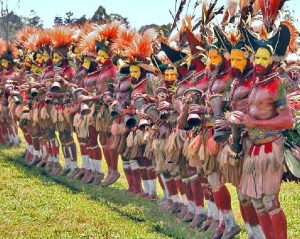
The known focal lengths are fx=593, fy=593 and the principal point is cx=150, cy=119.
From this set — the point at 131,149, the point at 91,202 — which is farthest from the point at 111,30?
the point at 91,202

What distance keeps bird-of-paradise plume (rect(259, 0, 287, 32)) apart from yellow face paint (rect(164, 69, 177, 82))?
181 cm

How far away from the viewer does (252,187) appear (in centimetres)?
503

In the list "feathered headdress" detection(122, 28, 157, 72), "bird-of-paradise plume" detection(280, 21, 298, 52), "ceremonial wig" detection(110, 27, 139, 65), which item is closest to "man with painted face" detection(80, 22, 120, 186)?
"ceremonial wig" detection(110, 27, 139, 65)

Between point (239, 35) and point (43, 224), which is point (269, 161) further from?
point (43, 224)

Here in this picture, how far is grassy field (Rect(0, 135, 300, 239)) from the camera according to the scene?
6.55 m

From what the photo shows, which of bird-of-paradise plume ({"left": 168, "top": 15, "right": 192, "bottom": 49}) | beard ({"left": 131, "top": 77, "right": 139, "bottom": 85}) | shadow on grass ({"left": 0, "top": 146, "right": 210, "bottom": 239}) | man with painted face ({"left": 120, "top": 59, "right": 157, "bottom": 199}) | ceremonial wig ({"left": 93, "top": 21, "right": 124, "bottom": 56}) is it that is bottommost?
shadow on grass ({"left": 0, "top": 146, "right": 210, "bottom": 239})

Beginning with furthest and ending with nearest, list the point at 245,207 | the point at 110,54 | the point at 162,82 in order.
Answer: the point at 110,54 < the point at 162,82 < the point at 245,207

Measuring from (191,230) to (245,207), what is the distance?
125cm

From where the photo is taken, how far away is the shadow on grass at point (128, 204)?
664cm

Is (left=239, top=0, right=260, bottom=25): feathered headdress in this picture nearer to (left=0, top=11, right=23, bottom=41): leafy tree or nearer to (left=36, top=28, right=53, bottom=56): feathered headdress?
(left=36, top=28, right=53, bottom=56): feathered headdress

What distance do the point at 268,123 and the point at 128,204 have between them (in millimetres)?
3650

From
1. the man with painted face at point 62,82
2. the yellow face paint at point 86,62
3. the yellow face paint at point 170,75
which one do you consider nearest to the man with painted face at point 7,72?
the man with painted face at point 62,82

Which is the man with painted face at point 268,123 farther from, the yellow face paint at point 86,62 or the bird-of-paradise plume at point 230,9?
the yellow face paint at point 86,62

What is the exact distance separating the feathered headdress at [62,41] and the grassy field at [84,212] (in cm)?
223
